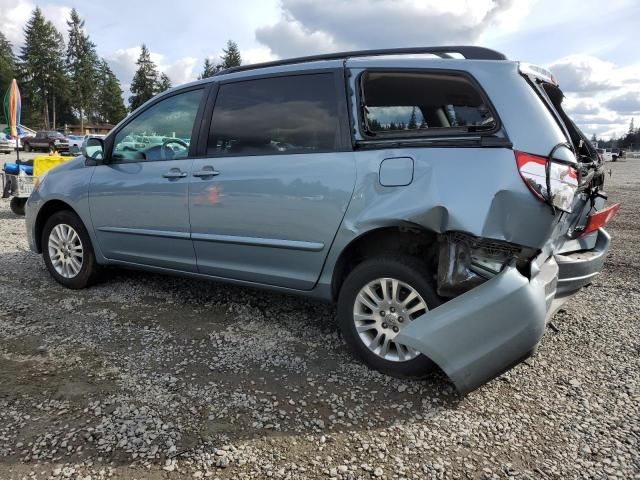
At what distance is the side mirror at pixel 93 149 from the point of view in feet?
14.3

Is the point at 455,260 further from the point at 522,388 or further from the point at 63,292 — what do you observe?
the point at 63,292

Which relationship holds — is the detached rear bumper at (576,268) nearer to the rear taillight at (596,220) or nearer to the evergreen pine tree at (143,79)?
the rear taillight at (596,220)

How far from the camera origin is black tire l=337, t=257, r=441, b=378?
286 cm

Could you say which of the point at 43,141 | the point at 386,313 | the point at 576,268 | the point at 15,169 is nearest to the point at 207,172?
the point at 386,313

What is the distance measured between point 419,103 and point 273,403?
2044 millimetres

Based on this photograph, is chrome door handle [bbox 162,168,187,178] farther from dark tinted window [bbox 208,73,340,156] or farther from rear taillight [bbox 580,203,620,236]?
rear taillight [bbox 580,203,620,236]

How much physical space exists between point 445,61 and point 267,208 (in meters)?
1.46

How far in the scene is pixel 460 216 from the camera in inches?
104

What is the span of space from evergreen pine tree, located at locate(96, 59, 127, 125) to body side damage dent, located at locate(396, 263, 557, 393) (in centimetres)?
9145

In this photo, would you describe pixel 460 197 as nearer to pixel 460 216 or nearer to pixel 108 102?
pixel 460 216

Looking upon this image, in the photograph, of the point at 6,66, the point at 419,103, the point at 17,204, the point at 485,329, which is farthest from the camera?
the point at 6,66

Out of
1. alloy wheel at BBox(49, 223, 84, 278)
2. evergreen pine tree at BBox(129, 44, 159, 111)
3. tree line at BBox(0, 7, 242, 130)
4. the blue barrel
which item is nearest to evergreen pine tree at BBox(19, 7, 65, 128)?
tree line at BBox(0, 7, 242, 130)

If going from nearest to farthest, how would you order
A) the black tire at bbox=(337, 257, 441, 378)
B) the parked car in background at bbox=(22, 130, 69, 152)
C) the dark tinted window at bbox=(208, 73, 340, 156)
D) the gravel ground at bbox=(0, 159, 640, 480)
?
the gravel ground at bbox=(0, 159, 640, 480)
the black tire at bbox=(337, 257, 441, 378)
the dark tinted window at bbox=(208, 73, 340, 156)
the parked car in background at bbox=(22, 130, 69, 152)

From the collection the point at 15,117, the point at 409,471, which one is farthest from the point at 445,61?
the point at 15,117
